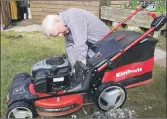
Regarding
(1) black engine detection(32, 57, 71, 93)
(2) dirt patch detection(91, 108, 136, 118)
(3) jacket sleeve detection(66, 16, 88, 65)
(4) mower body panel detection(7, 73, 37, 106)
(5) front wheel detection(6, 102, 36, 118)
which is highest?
(3) jacket sleeve detection(66, 16, 88, 65)

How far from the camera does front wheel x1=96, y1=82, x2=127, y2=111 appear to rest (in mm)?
2639

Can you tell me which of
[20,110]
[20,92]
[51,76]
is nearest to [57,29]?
[51,76]

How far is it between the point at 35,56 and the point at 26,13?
3283 mm

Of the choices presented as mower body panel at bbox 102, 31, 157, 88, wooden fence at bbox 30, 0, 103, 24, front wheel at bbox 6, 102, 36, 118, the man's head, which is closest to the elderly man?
the man's head

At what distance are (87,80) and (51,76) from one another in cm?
34

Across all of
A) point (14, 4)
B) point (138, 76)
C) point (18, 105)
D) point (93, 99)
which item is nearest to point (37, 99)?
point (18, 105)

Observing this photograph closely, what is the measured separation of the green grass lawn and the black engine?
0.45 m

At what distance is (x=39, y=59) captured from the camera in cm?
425

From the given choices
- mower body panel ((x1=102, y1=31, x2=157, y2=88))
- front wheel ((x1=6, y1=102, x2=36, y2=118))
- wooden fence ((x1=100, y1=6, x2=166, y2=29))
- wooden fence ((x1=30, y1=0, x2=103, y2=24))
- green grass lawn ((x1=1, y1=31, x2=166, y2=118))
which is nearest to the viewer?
front wheel ((x1=6, y1=102, x2=36, y2=118))

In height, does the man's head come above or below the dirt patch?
above

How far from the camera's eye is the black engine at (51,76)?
8.23 ft

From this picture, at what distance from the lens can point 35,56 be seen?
4391mm

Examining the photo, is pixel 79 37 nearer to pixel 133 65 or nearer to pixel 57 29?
pixel 57 29

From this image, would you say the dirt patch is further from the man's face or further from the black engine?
the man's face
